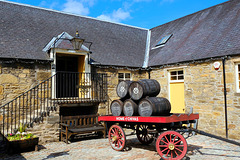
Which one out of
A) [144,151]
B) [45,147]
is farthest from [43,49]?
[144,151]

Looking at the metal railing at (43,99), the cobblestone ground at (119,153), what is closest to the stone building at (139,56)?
the metal railing at (43,99)

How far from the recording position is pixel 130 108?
228 inches

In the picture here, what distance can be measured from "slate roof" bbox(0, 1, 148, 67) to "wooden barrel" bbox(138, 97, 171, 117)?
4612 millimetres

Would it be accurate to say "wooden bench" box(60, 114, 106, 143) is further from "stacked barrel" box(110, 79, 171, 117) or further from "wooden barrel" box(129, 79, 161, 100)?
"wooden barrel" box(129, 79, 161, 100)

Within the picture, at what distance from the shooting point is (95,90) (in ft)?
30.9

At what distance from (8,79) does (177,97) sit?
6906 mm

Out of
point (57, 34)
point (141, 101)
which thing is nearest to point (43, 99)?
→ point (57, 34)

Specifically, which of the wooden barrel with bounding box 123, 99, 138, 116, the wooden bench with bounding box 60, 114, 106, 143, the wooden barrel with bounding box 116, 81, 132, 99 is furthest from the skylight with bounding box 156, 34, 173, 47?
the wooden barrel with bounding box 123, 99, 138, 116

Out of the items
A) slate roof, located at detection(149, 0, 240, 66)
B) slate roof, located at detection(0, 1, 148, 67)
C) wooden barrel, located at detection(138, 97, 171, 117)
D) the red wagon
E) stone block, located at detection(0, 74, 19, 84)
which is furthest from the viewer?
slate roof, located at detection(0, 1, 148, 67)

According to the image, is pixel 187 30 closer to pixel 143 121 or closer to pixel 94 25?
pixel 94 25

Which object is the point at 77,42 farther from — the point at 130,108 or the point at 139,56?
the point at 139,56

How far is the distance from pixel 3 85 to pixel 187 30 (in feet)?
29.0

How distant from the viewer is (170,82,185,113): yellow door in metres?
9.42

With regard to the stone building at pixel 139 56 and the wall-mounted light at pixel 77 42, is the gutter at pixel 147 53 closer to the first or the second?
the stone building at pixel 139 56
